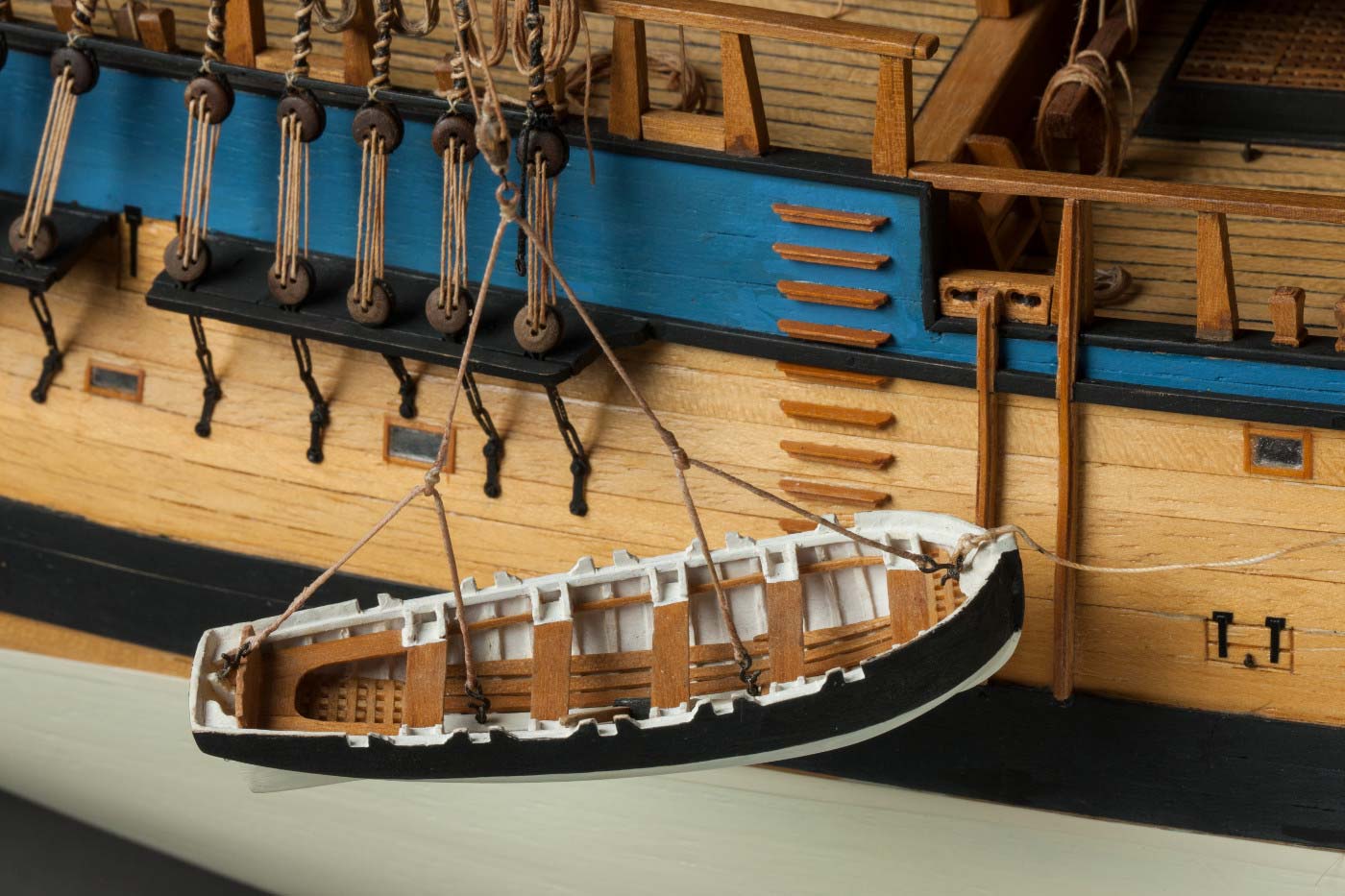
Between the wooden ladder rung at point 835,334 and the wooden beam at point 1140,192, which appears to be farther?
the wooden ladder rung at point 835,334

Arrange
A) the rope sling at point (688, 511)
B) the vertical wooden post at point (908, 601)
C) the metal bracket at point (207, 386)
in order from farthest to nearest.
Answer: the metal bracket at point (207, 386) → the vertical wooden post at point (908, 601) → the rope sling at point (688, 511)

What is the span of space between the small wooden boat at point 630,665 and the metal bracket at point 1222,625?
615mm

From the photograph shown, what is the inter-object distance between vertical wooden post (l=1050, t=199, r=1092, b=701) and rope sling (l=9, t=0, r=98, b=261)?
2843 mm

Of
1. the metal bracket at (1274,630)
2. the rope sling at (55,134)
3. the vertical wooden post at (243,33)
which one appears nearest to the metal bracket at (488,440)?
the vertical wooden post at (243,33)

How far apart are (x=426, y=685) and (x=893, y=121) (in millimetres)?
1891

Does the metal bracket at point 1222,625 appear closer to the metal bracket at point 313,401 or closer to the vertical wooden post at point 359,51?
the metal bracket at point 313,401


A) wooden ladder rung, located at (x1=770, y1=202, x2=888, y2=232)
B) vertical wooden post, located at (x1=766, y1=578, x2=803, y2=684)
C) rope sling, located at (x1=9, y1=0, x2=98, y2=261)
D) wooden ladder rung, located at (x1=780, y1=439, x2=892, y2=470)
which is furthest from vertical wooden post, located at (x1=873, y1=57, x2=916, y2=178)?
rope sling, located at (x1=9, y1=0, x2=98, y2=261)

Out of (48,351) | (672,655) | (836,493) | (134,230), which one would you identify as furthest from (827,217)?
(48,351)

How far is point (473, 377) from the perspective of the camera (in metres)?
5.07

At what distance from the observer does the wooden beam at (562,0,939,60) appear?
429cm

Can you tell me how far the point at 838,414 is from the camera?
477 cm

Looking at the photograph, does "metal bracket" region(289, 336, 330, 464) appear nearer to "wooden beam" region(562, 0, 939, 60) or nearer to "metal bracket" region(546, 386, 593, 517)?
"metal bracket" region(546, 386, 593, 517)

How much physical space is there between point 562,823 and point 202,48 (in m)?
2.65

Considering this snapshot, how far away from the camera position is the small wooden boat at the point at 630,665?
436 centimetres
